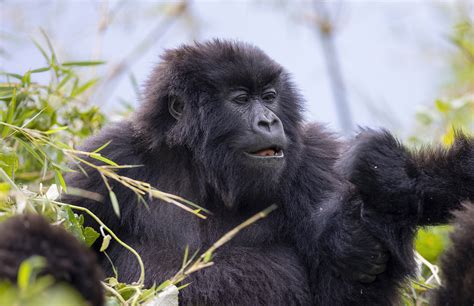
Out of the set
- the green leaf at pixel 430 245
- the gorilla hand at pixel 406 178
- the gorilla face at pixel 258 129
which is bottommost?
the green leaf at pixel 430 245

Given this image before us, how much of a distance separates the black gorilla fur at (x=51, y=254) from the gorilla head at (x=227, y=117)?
166 centimetres

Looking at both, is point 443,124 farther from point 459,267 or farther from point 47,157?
point 47,157

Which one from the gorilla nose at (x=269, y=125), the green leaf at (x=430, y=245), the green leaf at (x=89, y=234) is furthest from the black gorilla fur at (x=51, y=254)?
the green leaf at (x=430, y=245)

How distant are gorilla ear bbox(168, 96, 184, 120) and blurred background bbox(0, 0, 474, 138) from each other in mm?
1389

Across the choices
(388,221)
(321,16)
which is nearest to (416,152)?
(388,221)

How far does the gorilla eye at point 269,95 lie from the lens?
4512 millimetres

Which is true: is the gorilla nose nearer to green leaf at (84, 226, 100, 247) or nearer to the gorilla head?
the gorilla head

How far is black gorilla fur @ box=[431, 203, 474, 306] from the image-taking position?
3275 mm

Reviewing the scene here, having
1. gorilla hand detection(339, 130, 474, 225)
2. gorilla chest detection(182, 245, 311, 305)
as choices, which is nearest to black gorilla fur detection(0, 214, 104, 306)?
gorilla chest detection(182, 245, 311, 305)

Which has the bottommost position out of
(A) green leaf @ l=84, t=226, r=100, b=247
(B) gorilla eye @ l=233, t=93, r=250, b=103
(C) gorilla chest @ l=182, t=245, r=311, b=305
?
(C) gorilla chest @ l=182, t=245, r=311, b=305

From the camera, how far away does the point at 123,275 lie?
4.16m

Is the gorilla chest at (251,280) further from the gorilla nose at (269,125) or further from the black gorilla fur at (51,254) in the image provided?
the black gorilla fur at (51,254)

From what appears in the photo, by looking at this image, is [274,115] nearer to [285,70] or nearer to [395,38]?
[285,70]

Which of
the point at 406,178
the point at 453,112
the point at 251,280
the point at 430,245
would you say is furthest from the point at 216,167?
the point at 453,112
